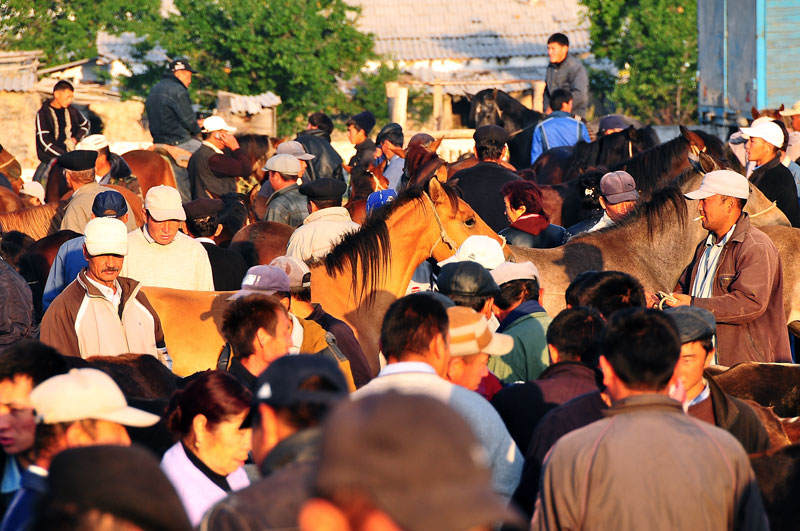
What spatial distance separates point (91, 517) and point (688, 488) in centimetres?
176

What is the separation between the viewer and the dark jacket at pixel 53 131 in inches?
581

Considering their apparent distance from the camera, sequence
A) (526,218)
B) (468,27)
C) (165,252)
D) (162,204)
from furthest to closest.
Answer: (468,27) < (526,218) < (165,252) < (162,204)

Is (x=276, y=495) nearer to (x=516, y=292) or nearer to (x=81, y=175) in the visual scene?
(x=516, y=292)

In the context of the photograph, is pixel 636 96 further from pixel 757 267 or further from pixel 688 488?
pixel 688 488

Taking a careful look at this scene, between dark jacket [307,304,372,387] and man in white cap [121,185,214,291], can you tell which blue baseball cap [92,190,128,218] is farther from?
dark jacket [307,304,372,387]

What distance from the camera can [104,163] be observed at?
33.7 ft

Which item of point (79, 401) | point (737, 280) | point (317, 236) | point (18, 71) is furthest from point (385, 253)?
point (18, 71)

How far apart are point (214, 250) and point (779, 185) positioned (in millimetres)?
4813

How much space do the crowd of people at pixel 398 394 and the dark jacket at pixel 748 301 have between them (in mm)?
12

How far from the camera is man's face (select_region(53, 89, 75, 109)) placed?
14.6 metres

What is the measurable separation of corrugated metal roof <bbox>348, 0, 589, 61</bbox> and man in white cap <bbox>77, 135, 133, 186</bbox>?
20.7m

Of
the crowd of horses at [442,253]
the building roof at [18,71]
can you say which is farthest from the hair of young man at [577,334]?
the building roof at [18,71]

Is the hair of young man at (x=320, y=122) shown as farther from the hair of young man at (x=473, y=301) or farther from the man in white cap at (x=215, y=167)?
the hair of young man at (x=473, y=301)

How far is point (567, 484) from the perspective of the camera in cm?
317
